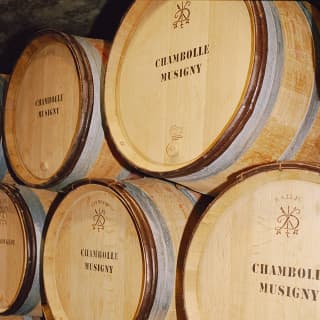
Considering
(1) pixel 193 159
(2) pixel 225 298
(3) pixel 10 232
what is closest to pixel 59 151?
(3) pixel 10 232

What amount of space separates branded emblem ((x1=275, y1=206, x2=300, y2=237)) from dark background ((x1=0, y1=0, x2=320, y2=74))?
6.19ft

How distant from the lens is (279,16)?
1.58 meters

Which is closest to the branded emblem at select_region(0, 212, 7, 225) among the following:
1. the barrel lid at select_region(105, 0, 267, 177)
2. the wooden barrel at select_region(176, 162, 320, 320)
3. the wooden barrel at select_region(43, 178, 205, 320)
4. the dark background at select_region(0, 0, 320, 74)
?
the wooden barrel at select_region(43, 178, 205, 320)

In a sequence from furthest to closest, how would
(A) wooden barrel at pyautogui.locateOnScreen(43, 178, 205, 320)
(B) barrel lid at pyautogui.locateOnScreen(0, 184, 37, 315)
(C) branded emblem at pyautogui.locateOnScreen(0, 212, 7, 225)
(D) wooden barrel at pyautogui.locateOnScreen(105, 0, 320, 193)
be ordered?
(C) branded emblem at pyautogui.locateOnScreen(0, 212, 7, 225) < (B) barrel lid at pyautogui.locateOnScreen(0, 184, 37, 315) < (A) wooden barrel at pyautogui.locateOnScreen(43, 178, 205, 320) < (D) wooden barrel at pyautogui.locateOnScreen(105, 0, 320, 193)

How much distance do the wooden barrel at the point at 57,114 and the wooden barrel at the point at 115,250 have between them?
6.9 inches

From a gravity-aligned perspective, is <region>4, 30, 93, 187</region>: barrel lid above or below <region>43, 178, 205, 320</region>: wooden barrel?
above

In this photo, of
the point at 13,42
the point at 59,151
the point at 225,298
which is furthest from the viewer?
the point at 13,42

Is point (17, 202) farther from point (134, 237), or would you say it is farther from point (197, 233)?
point (197, 233)

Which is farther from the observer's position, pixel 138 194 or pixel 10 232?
pixel 10 232

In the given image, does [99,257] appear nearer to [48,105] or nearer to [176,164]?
[176,164]

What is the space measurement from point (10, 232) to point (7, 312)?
398 millimetres

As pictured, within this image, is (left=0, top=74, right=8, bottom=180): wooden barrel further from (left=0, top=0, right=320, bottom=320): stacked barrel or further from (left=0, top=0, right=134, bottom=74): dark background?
(left=0, top=0, right=134, bottom=74): dark background

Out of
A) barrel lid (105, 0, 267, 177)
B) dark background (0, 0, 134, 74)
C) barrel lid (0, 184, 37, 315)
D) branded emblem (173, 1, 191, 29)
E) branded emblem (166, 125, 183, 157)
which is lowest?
barrel lid (0, 184, 37, 315)

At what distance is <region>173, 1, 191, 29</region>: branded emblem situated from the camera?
1739mm
